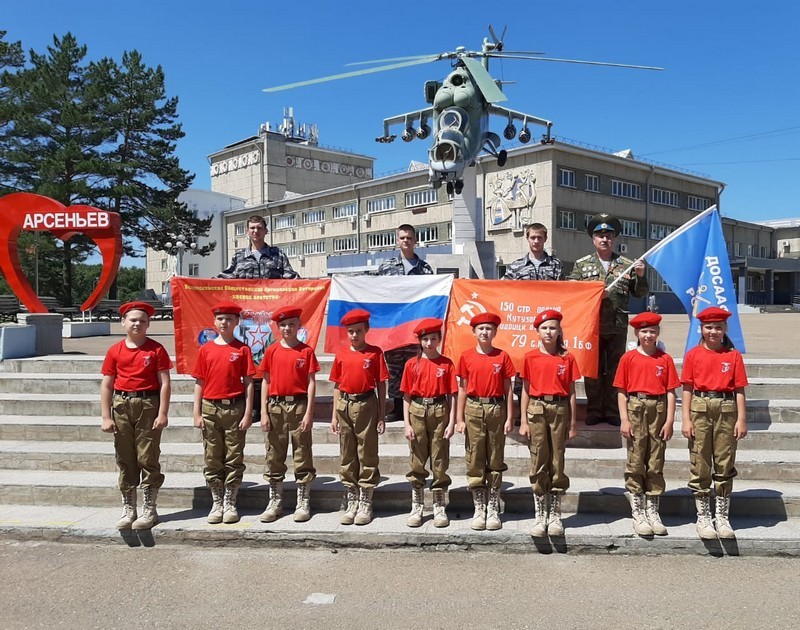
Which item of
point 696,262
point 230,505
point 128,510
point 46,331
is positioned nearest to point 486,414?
point 230,505

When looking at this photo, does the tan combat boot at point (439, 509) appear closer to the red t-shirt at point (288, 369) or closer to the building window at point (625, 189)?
the red t-shirt at point (288, 369)

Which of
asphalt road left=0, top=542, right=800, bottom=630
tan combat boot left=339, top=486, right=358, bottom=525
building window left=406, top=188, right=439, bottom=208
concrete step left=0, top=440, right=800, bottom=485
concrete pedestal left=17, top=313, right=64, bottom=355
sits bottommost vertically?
asphalt road left=0, top=542, right=800, bottom=630

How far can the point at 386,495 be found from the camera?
19.1 feet

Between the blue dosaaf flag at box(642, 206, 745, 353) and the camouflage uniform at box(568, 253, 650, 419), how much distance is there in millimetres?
276

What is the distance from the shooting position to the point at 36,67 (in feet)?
110

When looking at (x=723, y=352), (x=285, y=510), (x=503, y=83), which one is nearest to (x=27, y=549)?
(x=285, y=510)

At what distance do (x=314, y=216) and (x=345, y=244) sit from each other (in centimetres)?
505

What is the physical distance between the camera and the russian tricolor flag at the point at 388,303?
699 cm

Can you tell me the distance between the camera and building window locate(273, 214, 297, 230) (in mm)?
61000

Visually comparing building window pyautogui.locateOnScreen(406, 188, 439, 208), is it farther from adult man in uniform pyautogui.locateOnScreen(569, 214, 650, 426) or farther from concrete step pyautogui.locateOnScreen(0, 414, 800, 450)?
concrete step pyautogui.locateOnScreen(0, 414, 800, 450)

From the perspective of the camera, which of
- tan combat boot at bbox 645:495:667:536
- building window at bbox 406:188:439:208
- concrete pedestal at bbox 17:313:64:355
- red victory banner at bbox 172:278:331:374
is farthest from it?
building window at bbox 406:188:439:208

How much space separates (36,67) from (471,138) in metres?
27.7

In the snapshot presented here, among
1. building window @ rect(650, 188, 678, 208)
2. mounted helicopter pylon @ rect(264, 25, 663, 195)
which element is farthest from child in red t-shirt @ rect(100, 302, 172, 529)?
building window @ rect(650, 188, 678, 208)

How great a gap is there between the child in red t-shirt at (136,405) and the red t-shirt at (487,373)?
101 inches
